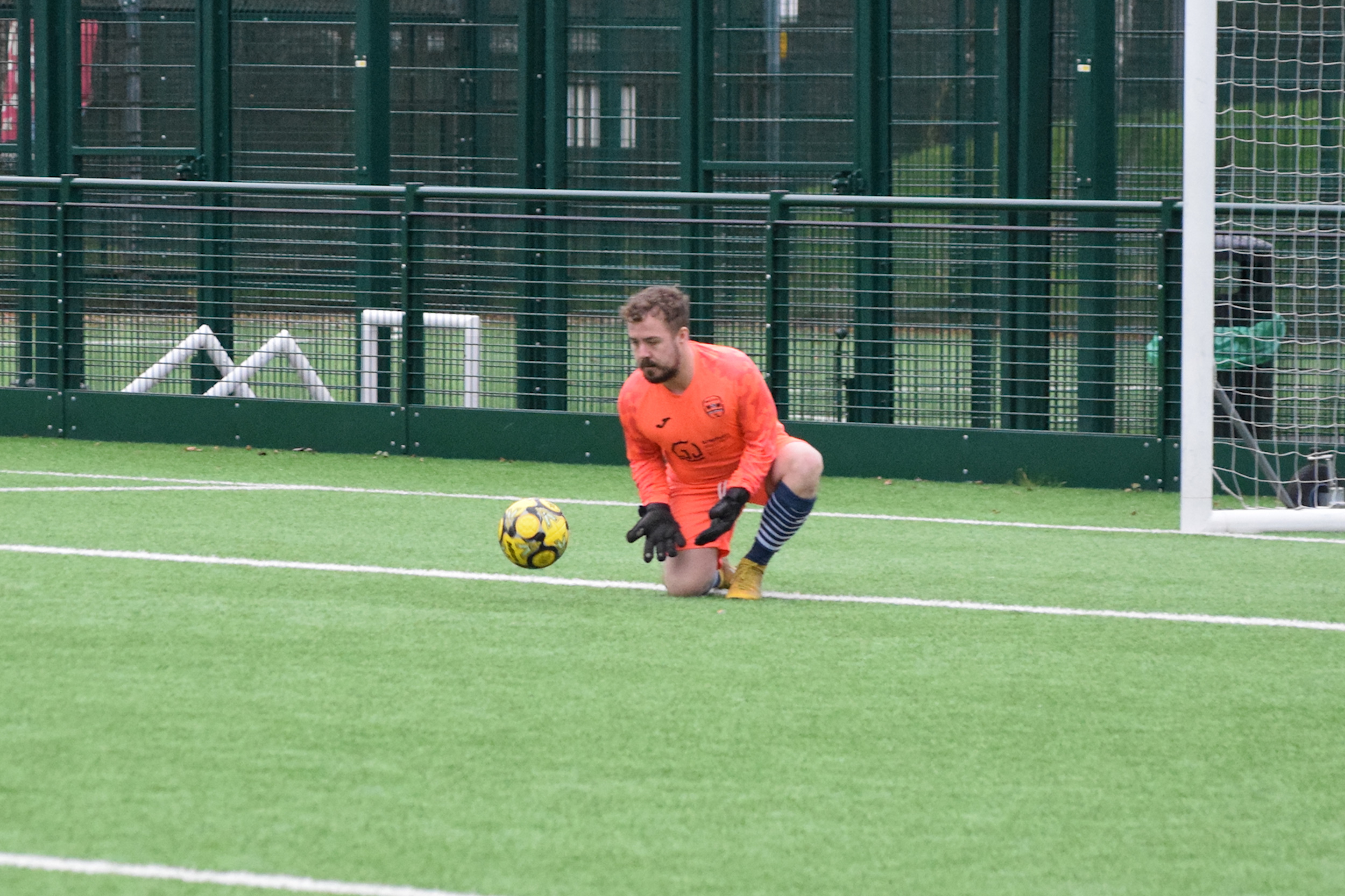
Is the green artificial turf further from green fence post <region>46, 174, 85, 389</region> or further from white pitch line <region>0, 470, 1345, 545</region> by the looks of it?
green fence post <region>46, 174, 85, 389</region>

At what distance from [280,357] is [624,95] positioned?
4207mm

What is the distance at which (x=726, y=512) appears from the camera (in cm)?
677

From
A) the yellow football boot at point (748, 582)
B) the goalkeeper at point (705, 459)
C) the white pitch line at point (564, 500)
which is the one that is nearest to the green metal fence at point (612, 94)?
the white pitch line at point (564, 500)

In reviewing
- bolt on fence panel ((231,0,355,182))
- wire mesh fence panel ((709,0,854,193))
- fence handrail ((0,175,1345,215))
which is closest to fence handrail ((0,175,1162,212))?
fence handrail ((0,175,1345,215))

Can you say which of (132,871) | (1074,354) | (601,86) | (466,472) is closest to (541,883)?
(132,871)

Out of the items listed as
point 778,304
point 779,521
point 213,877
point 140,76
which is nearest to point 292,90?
point 140,76

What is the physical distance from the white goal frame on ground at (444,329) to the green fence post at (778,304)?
1811 mm

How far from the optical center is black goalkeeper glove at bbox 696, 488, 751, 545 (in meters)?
6.75

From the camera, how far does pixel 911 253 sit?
12000 mm

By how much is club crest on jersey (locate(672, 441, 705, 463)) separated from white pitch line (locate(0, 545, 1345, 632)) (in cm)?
50

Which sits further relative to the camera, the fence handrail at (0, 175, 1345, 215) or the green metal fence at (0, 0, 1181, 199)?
the green metal fence at (0, 0, 1181, 199)

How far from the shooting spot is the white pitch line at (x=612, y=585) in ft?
22.1

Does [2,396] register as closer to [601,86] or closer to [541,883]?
[601,86]

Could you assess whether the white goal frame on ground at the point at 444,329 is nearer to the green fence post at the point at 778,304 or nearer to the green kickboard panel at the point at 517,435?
the green kickboard panel at the point at 517,435
